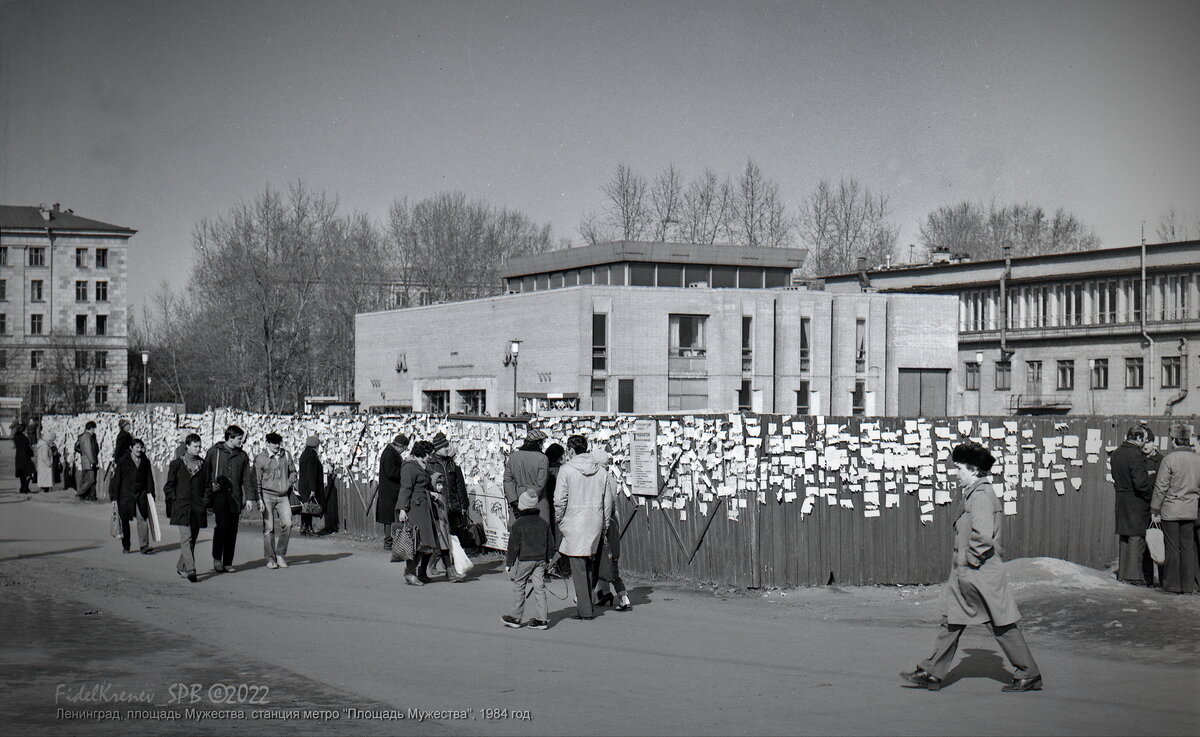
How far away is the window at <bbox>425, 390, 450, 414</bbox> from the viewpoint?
62219 millimetres

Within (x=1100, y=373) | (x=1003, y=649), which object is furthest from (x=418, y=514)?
(x=1100, y=373)

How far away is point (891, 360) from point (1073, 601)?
52.6 m

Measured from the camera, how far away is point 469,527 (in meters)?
16.4

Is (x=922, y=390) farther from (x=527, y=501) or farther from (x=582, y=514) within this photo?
(x=527, y=501)

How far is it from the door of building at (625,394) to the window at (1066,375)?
33187 mm

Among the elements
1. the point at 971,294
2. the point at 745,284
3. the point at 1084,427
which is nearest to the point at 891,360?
the point at 745,284

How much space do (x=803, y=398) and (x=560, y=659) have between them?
52.0 meters

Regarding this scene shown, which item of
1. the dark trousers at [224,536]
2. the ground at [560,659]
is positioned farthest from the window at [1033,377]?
the dark trousers at [224,536]

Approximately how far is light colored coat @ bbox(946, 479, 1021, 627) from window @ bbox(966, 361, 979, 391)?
73.9 metres

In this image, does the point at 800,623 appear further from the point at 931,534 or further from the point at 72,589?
the point at 72,589

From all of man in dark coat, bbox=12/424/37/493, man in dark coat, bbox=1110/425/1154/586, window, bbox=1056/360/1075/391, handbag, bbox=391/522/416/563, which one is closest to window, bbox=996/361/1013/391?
window, bbox=1056/360/1075/391

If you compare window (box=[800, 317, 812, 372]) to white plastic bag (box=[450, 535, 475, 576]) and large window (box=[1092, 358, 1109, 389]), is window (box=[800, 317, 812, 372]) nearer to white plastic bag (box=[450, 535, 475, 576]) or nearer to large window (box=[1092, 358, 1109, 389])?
large window (box=[1092, 358, 1109, 389])

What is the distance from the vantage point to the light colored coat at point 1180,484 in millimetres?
13398

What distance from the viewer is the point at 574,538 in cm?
1220
